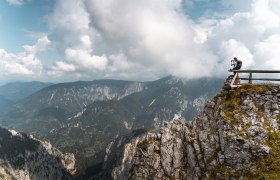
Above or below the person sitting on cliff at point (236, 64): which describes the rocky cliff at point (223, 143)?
below

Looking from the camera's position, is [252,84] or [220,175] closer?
[220,175]

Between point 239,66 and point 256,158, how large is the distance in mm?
13865

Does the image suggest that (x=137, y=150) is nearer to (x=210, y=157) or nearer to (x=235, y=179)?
(x=210, y=157)

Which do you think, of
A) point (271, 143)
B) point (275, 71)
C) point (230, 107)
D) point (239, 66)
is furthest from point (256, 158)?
point (239, 66)

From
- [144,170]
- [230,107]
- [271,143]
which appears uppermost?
[230,107]

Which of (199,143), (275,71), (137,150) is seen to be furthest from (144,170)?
(275,71)

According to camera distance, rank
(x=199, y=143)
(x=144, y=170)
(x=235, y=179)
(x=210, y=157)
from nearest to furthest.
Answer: (x=235, y=179), (x=210, y=157), (x=199, y=143), (x=144, y=170)

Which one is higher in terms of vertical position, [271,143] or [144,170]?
[271,143]

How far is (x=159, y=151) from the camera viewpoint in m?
43.8

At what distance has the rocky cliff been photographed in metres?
33.5

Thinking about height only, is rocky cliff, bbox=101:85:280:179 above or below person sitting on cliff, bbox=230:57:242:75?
below

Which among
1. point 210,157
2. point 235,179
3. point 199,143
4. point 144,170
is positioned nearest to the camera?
point 235,179

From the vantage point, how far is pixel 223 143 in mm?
36031

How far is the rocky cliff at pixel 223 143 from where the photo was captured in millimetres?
33531
